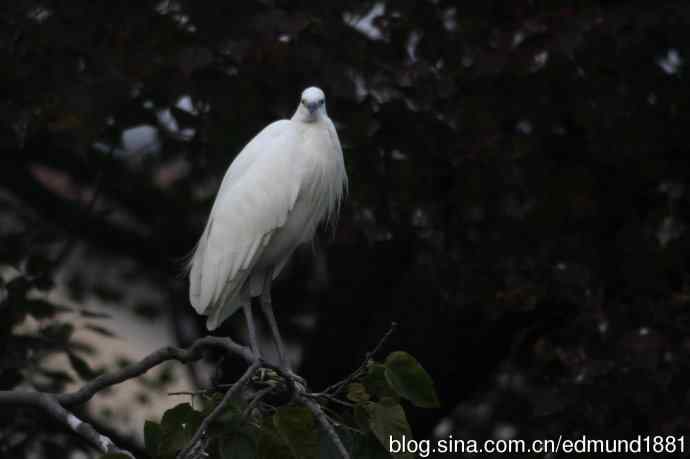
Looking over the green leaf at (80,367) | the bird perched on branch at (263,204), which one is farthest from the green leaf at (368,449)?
the green leaf at (80,367)

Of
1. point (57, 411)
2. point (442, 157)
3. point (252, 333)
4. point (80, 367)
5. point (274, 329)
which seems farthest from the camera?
point (442, 157)

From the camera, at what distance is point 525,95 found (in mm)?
4055

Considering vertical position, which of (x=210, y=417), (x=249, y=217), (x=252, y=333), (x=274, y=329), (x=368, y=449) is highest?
(x=210, y=417)

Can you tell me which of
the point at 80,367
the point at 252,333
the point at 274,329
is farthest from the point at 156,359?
the point at 80,367

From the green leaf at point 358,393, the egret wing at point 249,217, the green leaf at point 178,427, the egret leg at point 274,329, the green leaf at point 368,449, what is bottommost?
the egret leg at point 274,329

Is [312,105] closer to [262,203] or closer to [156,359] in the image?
[262,203]

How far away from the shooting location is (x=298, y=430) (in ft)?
Answer: 7.03

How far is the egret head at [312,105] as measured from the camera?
327 cm

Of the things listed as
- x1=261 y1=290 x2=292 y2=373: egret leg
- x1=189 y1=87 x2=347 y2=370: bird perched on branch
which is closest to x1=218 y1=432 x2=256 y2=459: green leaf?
x1=261 y1=290 x2=292 y2=373: egret leg

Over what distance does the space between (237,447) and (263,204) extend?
136cm

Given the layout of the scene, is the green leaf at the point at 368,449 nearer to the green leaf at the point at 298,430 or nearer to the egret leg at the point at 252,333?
the green leaf at the point at 298,430

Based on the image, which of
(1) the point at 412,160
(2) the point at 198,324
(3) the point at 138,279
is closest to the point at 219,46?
(1) the point at 412,160

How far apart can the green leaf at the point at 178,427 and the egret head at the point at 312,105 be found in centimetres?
128

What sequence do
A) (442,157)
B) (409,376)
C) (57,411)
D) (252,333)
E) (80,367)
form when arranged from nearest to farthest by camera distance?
(409,376)
(57,411)
(252,333)
(80,367)
(442,157)
